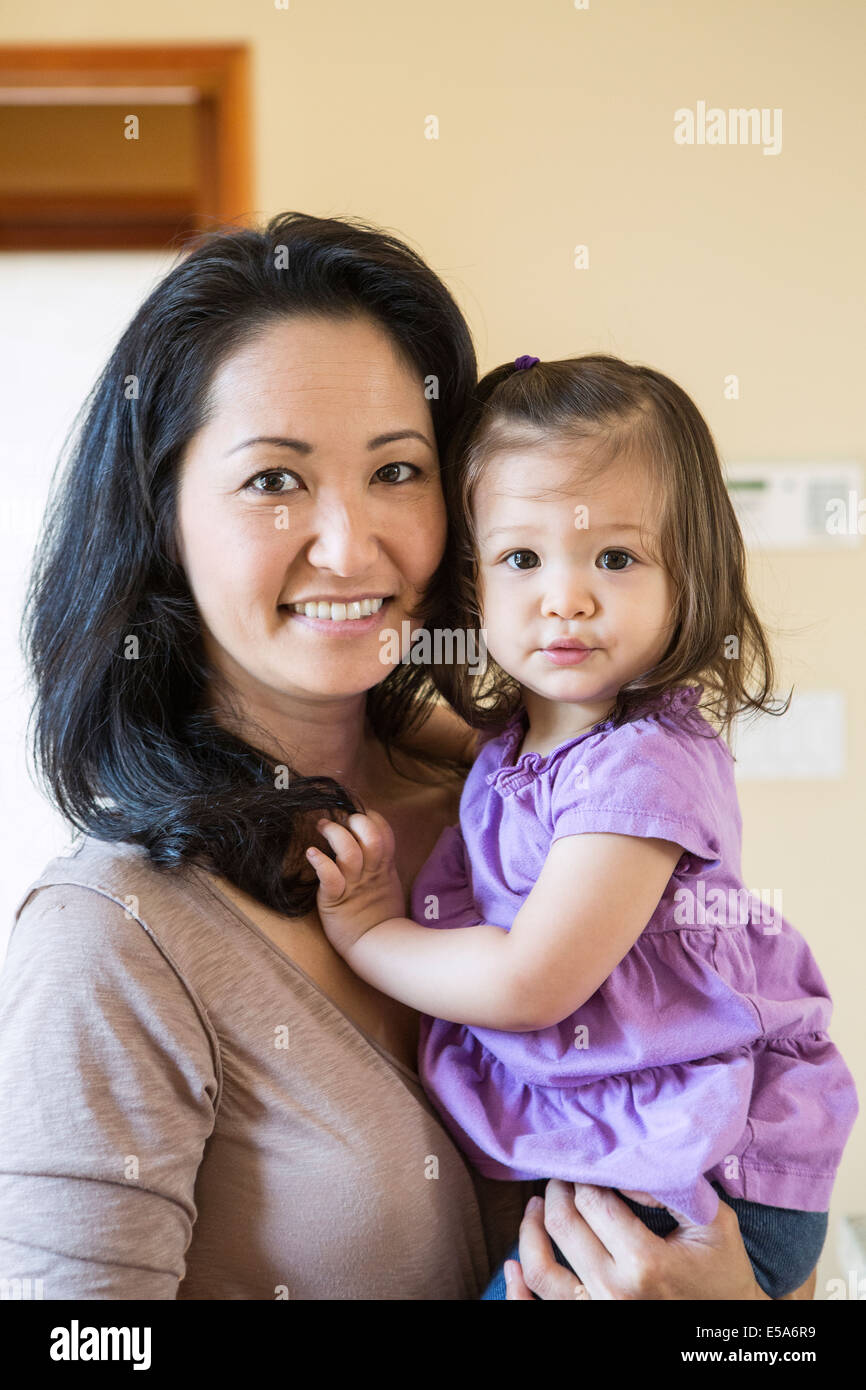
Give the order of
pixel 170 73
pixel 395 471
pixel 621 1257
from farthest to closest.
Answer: pixel 170 73
pixel 395 471
pixel 621 1257

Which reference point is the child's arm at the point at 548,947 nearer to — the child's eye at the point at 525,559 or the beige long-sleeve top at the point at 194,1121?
the beige long-sleeve top at the point at 194,1121

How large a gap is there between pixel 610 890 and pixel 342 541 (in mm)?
366

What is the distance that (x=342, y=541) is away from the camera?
106 centimetres

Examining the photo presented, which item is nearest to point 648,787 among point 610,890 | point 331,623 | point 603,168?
point 610,890

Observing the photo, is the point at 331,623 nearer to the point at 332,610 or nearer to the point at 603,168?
the point at 332,610

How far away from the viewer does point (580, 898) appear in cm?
97

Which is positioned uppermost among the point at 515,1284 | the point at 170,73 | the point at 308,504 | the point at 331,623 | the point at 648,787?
the point at 170,73

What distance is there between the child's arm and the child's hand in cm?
4

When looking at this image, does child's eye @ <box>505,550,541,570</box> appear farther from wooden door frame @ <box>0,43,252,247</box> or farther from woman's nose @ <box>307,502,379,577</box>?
wooden door frame @ <box>0,43,252,247</box>

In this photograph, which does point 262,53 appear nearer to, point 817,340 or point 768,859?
point 817,340

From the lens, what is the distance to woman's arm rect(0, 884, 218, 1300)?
2.87 feet

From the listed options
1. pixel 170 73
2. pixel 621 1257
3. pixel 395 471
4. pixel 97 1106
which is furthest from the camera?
pixel 170 73

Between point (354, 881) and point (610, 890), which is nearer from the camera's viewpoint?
point (610, 890)

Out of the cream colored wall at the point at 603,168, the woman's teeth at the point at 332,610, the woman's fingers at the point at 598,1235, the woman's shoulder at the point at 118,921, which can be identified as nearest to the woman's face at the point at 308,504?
the woman's teeth at the point at 332,610
